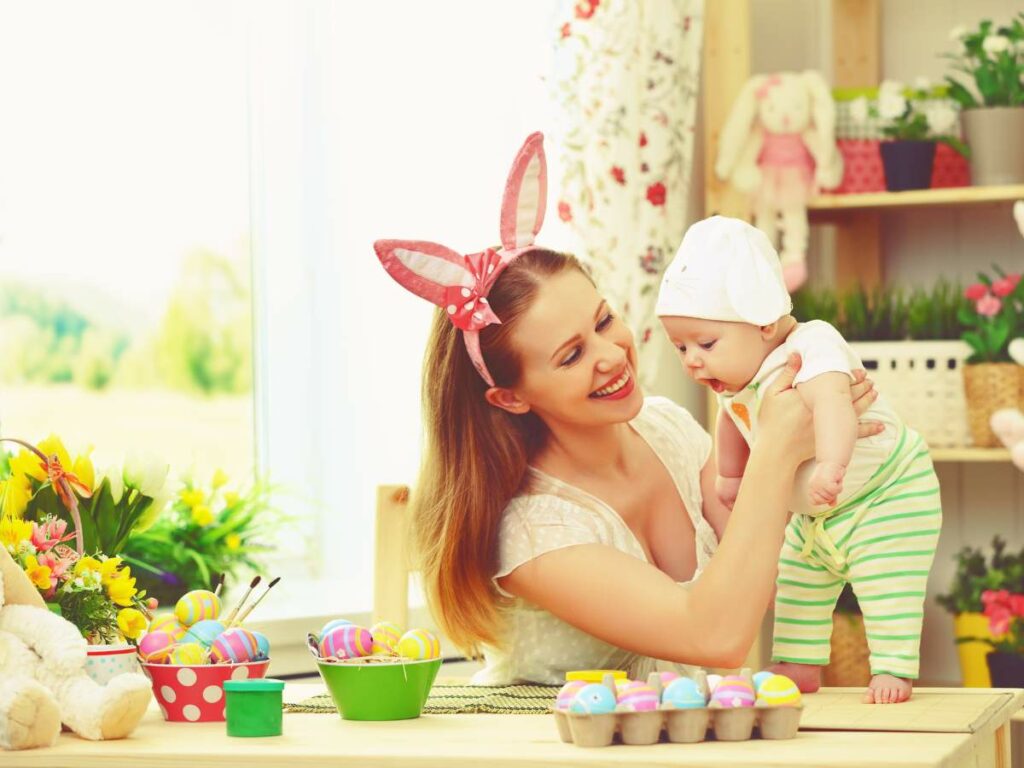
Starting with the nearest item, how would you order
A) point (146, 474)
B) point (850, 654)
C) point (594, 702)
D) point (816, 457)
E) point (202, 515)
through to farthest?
point (594, 702) < point (816, 457) < point (146, 474) < point (202, 515) < point (850, 654)

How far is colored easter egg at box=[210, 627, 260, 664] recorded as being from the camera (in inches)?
59.0

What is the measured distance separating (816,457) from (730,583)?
16cm

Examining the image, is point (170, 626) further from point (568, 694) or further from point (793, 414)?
point (793, 414)

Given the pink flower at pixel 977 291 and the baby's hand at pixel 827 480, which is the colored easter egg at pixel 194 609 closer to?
the baby's hand at pixel 827 480

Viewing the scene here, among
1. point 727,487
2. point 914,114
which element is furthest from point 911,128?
point 727,487

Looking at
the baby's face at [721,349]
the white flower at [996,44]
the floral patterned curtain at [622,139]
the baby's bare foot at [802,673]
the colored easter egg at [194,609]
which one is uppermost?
the white flower at [996,44]

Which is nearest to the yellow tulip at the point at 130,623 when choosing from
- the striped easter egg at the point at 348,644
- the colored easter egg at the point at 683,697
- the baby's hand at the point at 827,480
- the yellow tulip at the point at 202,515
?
the striped easter egg at the point at 348,644

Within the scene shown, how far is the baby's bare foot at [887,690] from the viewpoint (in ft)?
5.12

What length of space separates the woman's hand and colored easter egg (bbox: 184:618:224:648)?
60cm

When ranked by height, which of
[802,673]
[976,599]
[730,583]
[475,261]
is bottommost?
[976,599]

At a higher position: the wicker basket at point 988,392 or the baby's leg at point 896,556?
the wicker basket at point 988,392

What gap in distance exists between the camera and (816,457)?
5.20 feet

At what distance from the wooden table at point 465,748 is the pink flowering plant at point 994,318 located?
1.47 m

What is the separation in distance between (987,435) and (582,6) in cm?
108
